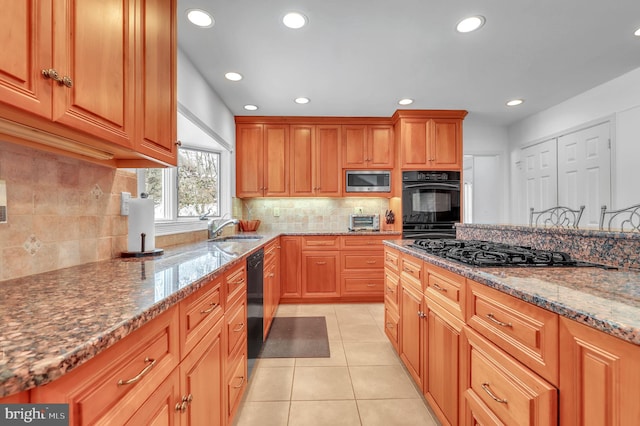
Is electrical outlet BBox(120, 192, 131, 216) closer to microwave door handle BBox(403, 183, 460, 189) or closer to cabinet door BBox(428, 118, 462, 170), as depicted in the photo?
microwave door handle BBox(403, 183, 460, 189)

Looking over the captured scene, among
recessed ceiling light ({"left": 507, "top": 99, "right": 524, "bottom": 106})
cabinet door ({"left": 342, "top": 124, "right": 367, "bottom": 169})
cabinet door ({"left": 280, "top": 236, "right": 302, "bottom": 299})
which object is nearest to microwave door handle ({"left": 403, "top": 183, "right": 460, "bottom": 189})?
cabinet door ({"left": 342, "top": 124, "right": 367, "bottom": 169})

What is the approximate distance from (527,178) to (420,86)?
235 centimetres

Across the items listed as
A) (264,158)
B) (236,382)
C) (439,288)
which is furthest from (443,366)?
(264,158)

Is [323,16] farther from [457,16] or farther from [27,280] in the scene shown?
[27,280]

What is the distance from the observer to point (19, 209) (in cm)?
104

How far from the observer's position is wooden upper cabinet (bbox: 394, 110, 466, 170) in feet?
12.0

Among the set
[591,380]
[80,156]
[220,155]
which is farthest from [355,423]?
[220,155]

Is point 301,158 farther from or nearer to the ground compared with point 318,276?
farther from the ground

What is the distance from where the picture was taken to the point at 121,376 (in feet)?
2.04

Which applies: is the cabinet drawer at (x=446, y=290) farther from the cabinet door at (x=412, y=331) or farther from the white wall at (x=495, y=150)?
the white wall at (x=495, y=150)

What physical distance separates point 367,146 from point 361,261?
1.59 m

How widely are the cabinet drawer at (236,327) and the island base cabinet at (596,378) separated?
1277mm

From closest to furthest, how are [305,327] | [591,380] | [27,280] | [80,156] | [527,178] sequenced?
1. [591,380]
2. [27,280]
3. [80,156]
4. [305,327]
5. [527,178]

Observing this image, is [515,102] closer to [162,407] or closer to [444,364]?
[444,364]
